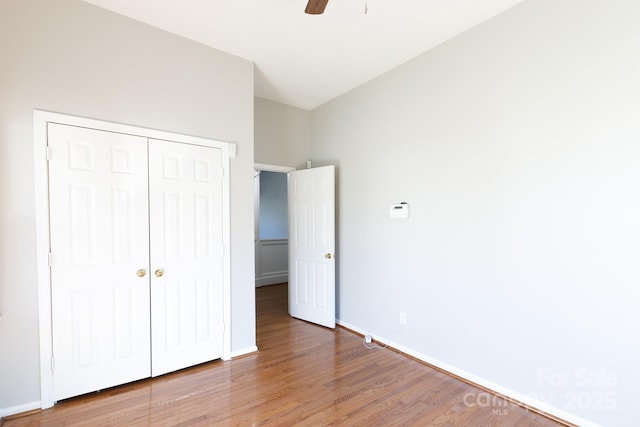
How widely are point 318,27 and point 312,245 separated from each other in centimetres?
247

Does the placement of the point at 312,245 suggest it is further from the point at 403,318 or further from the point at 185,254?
the point at 185,254

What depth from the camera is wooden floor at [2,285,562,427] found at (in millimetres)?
2023

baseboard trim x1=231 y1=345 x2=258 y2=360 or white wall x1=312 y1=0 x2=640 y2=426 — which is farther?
baseboard trim x1=231 y1=345 x2=258 y2=360

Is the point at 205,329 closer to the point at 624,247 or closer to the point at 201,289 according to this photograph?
the point at 201,289

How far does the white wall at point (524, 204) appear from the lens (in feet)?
5.96

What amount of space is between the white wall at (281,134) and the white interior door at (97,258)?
172 centimetres

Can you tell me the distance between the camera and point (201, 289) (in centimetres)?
276

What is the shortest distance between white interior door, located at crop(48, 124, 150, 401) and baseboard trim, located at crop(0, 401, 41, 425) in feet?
0.41

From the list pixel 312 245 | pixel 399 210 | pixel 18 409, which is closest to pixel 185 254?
pixel 18 409

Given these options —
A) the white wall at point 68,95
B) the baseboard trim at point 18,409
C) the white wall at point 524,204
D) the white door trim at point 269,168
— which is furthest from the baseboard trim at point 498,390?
the baseboard trim at point 18,409

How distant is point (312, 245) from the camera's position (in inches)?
155

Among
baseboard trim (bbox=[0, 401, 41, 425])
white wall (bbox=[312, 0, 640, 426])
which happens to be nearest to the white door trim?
white wall (bbox=[312, 0, 640, 426])

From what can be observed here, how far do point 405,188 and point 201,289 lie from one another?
2.25 m

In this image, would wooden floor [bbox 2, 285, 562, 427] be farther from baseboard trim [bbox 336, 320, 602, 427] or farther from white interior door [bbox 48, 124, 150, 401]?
white interior door [bbox 48, 124, 150, 401]
